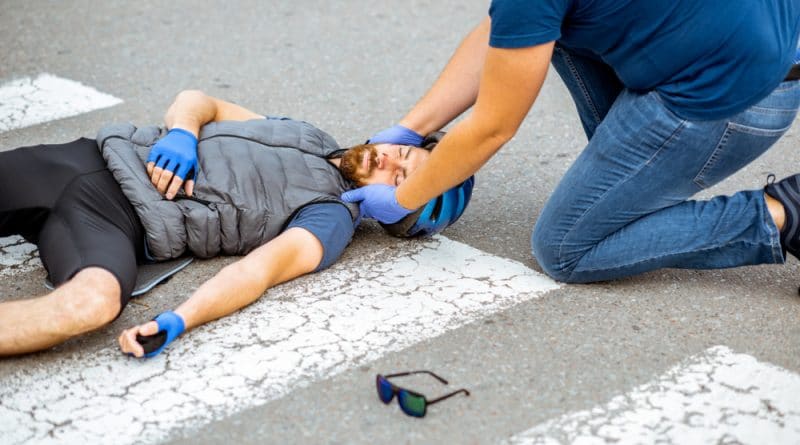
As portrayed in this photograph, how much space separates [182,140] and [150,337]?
89 cm

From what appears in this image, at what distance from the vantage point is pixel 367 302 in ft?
10.9

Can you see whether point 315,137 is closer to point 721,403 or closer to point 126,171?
point 126,171

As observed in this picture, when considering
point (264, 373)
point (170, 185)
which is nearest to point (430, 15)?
point (170, 185)

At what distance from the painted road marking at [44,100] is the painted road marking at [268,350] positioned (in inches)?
80.8

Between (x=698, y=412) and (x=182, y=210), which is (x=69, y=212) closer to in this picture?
(x=182, y=210)

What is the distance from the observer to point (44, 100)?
16.7ft

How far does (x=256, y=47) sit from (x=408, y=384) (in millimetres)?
3465

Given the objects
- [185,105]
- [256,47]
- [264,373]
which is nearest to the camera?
[264,373]

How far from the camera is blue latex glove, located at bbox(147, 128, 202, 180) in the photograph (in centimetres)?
343

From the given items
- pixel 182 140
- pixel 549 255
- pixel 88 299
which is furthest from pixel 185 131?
pixel 549 255

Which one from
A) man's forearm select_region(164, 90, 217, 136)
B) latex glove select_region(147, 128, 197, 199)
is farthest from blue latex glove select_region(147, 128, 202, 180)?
man's forearm select_region(164, 90, 217, 136)

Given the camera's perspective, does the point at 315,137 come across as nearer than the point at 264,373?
No

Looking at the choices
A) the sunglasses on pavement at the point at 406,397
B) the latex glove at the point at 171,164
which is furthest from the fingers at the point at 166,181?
the sunglasses on pavement at the point at 406,397

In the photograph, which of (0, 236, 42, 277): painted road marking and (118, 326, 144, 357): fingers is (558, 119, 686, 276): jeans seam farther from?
(0, 236, 42, 277): painted road marking
